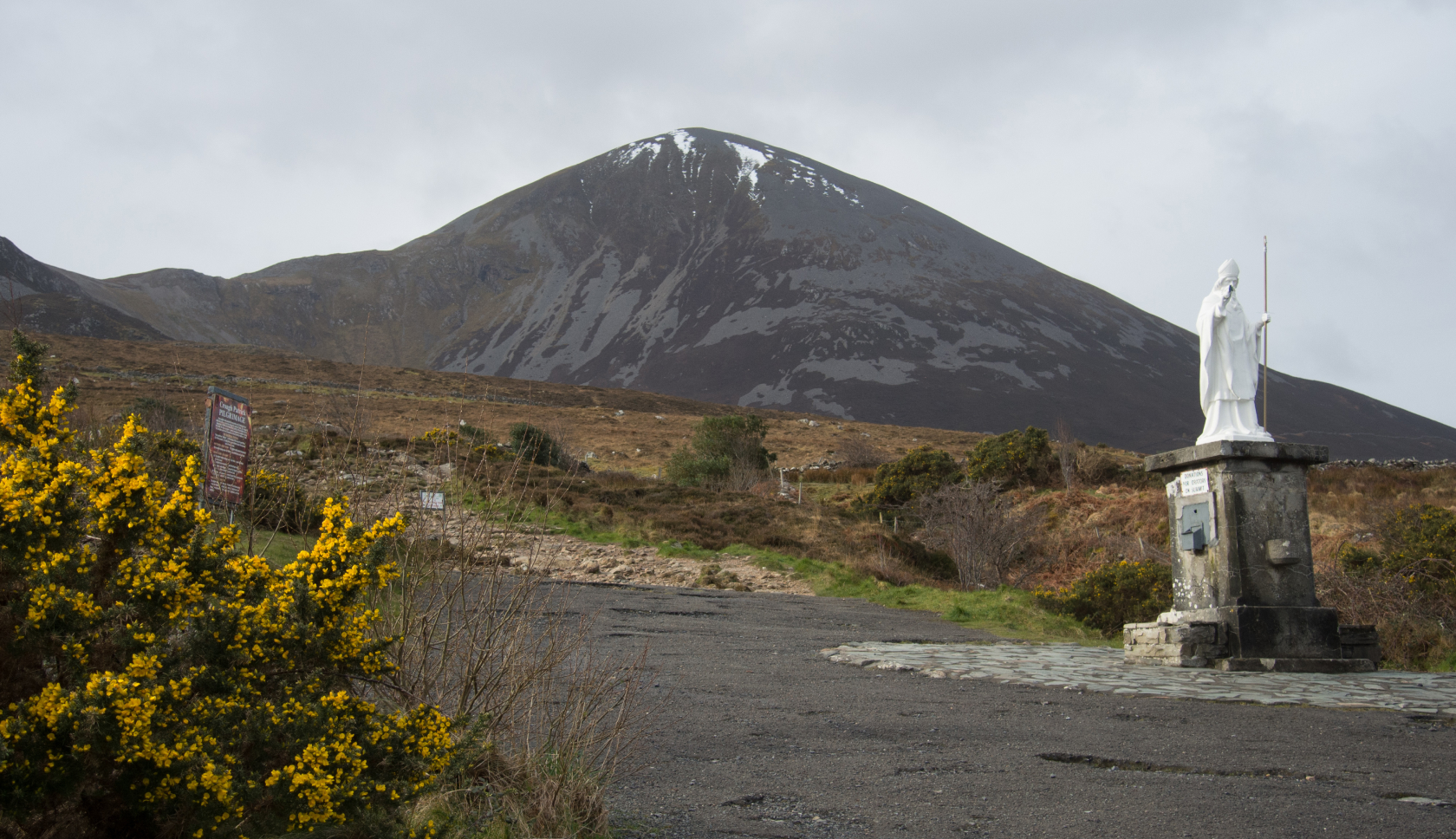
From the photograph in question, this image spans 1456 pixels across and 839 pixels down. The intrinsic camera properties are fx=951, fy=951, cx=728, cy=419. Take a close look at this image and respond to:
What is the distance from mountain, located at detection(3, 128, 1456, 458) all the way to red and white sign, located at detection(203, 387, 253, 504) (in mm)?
99659

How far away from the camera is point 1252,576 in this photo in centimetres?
821

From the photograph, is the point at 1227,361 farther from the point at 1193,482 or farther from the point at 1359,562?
the point at 1359,562

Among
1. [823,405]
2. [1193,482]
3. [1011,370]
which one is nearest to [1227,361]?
[1193,482]

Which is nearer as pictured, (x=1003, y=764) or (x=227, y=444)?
(x=1003, y=764)

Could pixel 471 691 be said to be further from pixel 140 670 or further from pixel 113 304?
pixel 113 304

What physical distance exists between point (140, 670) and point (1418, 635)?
11.1 m

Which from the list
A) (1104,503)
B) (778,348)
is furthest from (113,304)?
(1104,503)

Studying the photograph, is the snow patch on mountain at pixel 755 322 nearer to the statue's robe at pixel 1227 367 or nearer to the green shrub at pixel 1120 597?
the green shrub at pixel 1120 597

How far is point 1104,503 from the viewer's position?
23.1 metres

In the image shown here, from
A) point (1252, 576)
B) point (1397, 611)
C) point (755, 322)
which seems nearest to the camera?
point (1252, 576)

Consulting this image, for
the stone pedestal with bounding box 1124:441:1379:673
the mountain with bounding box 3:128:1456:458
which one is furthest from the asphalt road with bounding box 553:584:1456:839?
the mountain with bounding box 3:128:1456:458

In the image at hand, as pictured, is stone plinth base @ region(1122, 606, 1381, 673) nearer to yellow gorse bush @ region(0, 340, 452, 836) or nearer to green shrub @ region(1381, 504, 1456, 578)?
green shrub @ region(1381, 504, 1456, 578)

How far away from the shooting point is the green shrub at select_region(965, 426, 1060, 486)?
2797 cm

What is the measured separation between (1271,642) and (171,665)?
833cm
